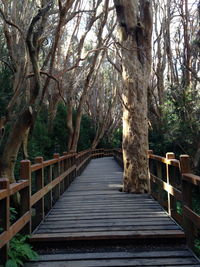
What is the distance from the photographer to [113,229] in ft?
15.1

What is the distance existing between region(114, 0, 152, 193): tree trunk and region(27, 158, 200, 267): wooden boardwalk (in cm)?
82

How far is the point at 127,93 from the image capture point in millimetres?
7926

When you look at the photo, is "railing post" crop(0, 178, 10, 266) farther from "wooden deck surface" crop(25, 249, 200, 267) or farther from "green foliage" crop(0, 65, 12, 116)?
"green foliage" crop(0, 65, 12, 116)

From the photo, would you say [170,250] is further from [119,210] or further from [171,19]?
[171,19]

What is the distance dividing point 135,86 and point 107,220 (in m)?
3.73

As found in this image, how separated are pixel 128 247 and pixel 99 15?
522 inches

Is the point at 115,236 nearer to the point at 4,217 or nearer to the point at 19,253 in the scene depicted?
the point at 19,253

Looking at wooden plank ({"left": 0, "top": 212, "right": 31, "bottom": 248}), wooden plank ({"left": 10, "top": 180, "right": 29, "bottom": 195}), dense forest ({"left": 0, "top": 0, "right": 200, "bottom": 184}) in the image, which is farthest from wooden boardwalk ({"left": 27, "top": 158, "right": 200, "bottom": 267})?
dense forest ({"left": 0, "top": 0, "right": 200, "bottom": 184})

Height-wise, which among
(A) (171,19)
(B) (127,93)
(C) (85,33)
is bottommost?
(B) (127,93)

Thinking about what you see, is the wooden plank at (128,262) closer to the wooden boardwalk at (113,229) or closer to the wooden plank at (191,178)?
the wooden boardwalk at (113,229)

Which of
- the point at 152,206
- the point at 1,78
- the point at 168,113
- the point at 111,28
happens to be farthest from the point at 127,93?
the point at 111,28

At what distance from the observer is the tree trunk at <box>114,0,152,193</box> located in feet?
25.3

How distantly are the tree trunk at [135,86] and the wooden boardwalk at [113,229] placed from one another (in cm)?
82

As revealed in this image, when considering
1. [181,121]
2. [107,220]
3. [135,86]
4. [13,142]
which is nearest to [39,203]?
[107,220]
